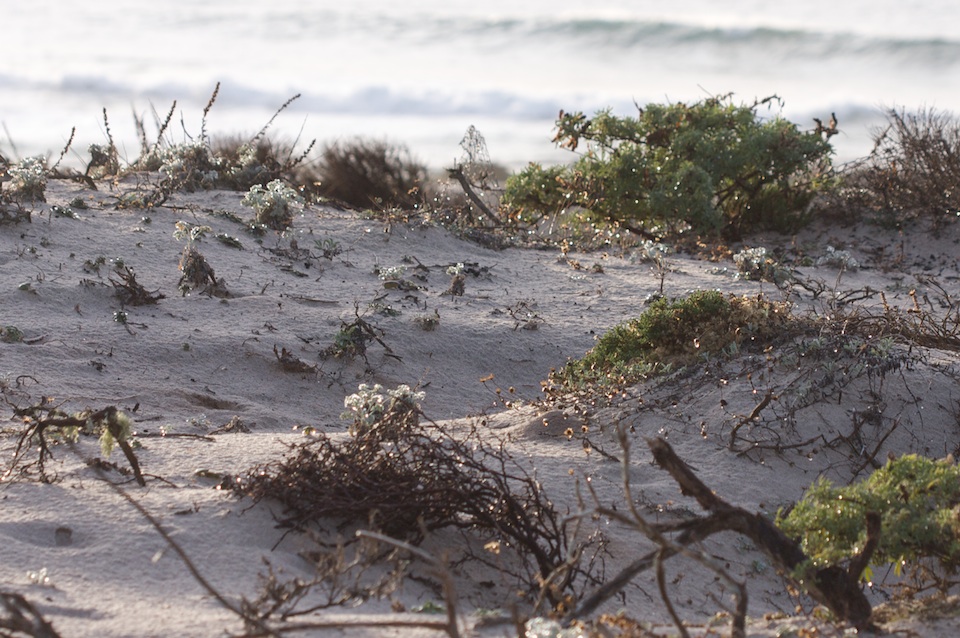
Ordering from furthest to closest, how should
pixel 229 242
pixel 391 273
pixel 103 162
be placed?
pixel 103 162 → pixel 229 242 → pixel 391 273

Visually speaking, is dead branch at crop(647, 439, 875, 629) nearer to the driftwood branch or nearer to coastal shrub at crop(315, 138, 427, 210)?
the driftwood branch

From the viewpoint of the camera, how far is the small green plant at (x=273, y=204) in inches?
209

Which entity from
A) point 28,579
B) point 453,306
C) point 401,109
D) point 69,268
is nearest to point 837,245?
point 453,306

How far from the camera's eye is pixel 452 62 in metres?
23.6

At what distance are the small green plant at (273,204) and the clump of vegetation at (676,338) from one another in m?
2.20

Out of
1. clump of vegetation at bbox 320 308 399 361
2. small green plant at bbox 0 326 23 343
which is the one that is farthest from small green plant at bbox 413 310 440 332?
small green plant at bbox 0 326 23 343

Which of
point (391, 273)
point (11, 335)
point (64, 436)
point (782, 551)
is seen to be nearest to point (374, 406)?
point (64, 436)

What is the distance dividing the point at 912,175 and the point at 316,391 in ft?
15.7

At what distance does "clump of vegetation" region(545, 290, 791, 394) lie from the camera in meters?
3.54

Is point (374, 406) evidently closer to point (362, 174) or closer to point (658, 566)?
point (658, 566)

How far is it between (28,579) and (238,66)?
2245cm

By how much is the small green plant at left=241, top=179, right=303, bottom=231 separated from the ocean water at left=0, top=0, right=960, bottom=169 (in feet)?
42.4

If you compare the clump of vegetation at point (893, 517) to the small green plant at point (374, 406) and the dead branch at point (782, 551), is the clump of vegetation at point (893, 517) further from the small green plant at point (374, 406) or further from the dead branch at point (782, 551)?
the small green plant at point (374, 406)

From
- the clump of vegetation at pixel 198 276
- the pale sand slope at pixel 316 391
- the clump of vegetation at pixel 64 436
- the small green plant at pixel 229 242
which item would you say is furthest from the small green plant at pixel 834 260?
the clump of vegetation at pixel 64 436
